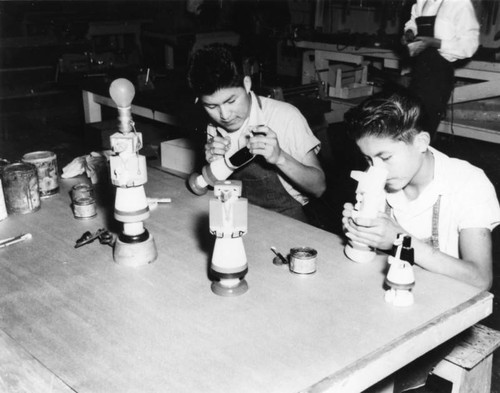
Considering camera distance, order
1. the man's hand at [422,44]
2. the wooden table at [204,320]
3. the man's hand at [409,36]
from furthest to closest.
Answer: the man's hand at [409,36] < the man's hand at [422,44] < the wooden table at [204,320]

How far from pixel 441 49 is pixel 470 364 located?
3.36m

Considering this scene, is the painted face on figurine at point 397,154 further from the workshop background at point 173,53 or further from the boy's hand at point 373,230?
the workshop background at point 173,53

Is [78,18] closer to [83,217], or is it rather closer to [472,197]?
[83,217]

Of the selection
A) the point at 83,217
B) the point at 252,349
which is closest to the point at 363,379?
the point at 252,349

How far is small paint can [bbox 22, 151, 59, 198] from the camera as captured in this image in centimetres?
189

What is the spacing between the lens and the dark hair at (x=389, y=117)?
59.9 inches

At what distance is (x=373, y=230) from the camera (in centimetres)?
133

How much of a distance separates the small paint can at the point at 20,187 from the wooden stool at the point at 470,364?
140cm

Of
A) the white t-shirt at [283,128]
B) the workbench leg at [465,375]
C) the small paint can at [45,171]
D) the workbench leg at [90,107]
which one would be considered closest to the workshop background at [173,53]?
the workbench leg at [90,107]

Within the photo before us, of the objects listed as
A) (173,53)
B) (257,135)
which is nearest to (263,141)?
(257,135)

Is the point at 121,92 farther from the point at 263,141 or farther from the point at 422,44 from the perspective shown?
the point at 422,44

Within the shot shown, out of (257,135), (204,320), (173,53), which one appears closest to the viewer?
(204,320)

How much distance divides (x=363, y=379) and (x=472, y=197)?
770mm

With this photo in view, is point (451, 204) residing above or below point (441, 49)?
below
